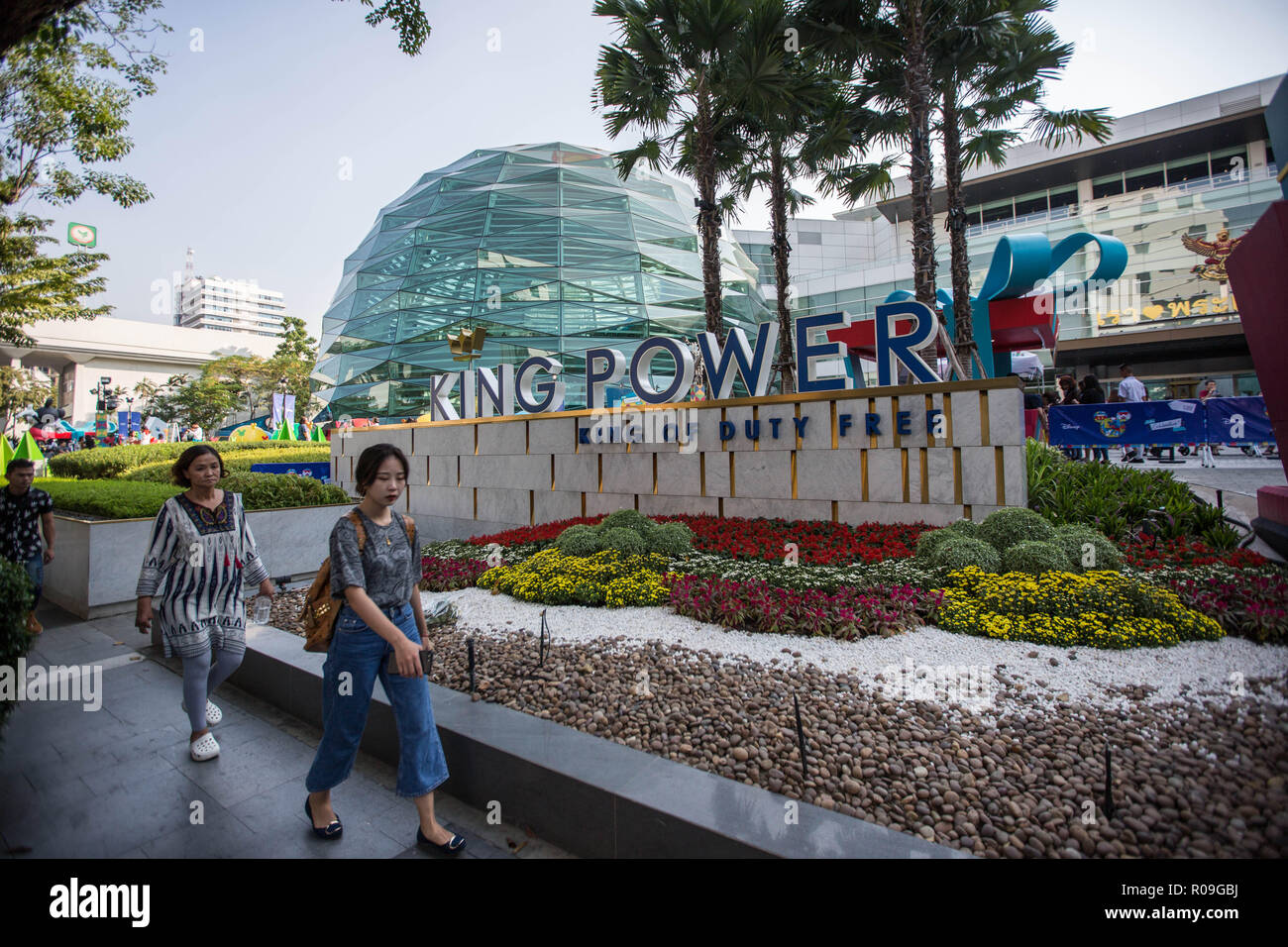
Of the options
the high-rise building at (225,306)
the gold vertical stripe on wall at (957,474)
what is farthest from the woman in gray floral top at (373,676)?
the high-rise building at (225,306)

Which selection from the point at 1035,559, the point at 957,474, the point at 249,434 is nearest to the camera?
the point at 1035,559

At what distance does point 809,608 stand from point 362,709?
3.50 meters

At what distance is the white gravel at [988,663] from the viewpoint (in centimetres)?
366

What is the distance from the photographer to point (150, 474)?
12406mm

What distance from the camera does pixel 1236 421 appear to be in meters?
11.4

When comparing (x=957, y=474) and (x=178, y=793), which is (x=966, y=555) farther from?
(x=178, y=793)

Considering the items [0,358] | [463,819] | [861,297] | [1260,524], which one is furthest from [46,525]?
[0,358]

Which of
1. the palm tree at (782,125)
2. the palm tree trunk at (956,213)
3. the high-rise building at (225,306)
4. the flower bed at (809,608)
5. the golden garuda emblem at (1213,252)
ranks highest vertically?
the high-rise building at (225,306)

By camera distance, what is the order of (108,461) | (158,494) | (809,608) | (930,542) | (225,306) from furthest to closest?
(225,306) < (108,461) < (158,494) < (930,542) < (809,608)

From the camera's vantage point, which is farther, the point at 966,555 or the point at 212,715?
the point at 966,555

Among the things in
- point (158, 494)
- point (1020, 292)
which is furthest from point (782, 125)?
point (158, 494)

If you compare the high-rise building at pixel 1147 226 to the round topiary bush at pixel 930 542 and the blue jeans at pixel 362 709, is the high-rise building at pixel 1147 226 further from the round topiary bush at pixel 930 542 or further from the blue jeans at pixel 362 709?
the blue jeans at pixel 362 709

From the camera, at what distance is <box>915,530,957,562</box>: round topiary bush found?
20.3 feet

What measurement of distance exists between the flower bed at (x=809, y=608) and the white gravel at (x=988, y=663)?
0.11 meters
